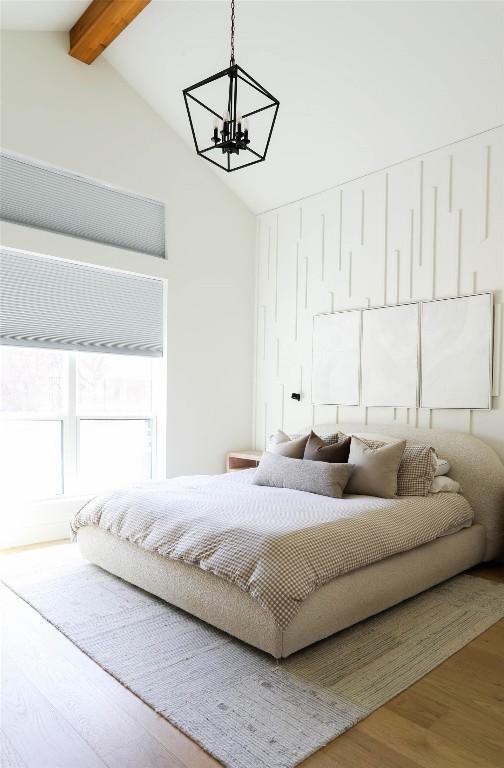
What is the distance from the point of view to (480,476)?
355 centimetres

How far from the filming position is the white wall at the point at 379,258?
12.1ft

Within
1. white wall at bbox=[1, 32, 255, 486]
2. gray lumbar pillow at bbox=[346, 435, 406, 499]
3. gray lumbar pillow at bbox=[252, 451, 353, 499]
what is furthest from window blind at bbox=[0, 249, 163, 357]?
gray lumbar pillow at bbox=[346, 435, 406, 499]

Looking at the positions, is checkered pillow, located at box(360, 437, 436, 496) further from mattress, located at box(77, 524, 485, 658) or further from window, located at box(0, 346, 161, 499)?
window, located at box(0, 346, 161, 499)

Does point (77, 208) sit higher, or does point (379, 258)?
point (77, 208)

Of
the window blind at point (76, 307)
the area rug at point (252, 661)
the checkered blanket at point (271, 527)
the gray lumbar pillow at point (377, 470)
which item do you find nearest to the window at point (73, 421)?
the window blind at point (76, 307)

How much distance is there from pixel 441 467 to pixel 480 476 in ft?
0.83

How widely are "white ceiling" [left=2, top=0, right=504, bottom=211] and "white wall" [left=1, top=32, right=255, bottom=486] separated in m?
0.26

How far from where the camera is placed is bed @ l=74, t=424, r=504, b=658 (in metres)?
2.25

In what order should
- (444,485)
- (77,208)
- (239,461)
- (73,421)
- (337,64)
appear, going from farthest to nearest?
(239,461) < (73,421) < (77,208) < (337,64) < (444,485)

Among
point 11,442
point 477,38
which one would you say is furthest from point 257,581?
point 477,38

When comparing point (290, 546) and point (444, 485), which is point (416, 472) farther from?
point (290, 546)

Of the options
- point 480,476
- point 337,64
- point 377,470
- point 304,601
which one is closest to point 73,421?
point 377,470

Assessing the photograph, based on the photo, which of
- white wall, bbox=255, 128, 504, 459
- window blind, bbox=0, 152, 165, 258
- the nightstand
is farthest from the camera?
the nightstand

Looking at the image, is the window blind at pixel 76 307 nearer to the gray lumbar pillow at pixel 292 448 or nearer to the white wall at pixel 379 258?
the white wall at pixel 379 258
